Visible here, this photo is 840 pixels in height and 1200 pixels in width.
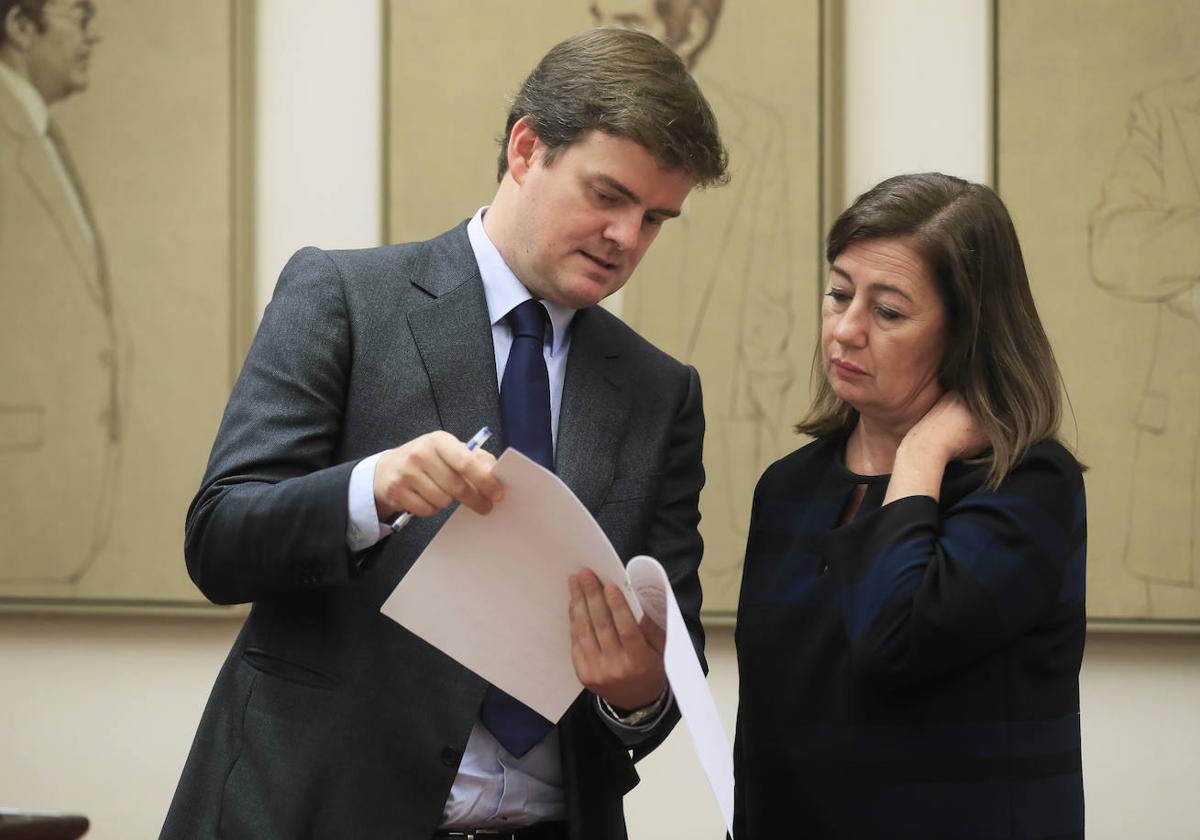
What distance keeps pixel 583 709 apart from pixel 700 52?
6.70 feet

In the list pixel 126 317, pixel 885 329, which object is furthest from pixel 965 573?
pixel 126 317

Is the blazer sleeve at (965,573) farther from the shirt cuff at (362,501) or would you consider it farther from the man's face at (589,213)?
the shirt cuff at (362,501)

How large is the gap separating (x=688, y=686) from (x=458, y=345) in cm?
67

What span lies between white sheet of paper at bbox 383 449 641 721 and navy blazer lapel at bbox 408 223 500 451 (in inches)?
10.9

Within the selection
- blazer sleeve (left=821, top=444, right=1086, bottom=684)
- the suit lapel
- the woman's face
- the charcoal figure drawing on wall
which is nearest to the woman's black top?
blazer sleeve (left=821, top=444, right=1086, bottom=684)

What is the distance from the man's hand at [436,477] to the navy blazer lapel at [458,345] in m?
0.29

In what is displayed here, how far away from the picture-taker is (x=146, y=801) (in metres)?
3.62

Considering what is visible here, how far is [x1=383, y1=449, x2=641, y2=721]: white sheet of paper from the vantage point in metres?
1.55

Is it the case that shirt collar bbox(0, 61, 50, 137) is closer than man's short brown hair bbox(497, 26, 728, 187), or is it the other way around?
man's short brown hair bbox(497, 26, 728, 187)

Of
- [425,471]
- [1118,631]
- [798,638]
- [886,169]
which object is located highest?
[886,169]

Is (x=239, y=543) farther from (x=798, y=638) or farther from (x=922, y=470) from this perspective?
(x=922, y=470)

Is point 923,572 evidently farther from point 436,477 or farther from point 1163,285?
point 1163,285

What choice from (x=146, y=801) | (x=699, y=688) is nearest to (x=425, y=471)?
(x=699, y=688)

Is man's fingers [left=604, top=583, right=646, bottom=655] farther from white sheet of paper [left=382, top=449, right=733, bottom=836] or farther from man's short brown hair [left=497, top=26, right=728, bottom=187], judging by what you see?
man's short brown hair [left=497, top=26, right=728, bottom=187]
